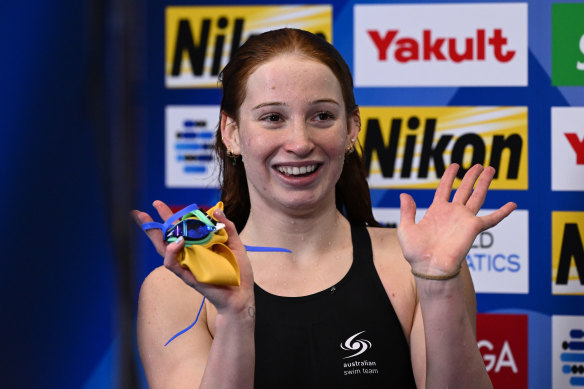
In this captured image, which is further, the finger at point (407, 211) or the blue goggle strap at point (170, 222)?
the finger at point (407, 211)

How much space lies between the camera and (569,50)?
2205 millimetres

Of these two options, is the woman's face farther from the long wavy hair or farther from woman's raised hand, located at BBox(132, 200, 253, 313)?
woman's raised hand, located at BBox(132, 200, 253, 313)

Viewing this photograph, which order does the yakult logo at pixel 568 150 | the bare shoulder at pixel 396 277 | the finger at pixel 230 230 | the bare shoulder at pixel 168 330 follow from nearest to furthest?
the finger at pixel 230 230 → the bare shoulder at pixel 168 330 → the bare shoulder at pixel 396 277 → the yakult logo at pixel 568 150

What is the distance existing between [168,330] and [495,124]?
1203 mm

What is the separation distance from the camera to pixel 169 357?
1.51 m

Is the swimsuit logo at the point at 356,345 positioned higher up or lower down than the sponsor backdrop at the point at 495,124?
lower down

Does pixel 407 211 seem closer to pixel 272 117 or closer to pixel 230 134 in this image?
pixel 272 117

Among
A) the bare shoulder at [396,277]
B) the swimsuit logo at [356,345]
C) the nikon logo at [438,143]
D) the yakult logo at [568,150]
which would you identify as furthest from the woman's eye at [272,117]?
the yakult logo at [568,150]

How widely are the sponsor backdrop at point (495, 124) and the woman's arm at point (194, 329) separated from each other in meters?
0.87

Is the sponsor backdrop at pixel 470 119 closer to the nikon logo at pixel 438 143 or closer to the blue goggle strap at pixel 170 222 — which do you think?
the nikon logo at pixel 438 143

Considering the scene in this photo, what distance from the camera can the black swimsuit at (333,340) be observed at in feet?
5.09

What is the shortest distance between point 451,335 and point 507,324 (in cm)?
97

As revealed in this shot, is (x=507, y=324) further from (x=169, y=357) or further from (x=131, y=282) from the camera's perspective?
(x=131, y=282)

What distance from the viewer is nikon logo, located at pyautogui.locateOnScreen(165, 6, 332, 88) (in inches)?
Result: 90.5
